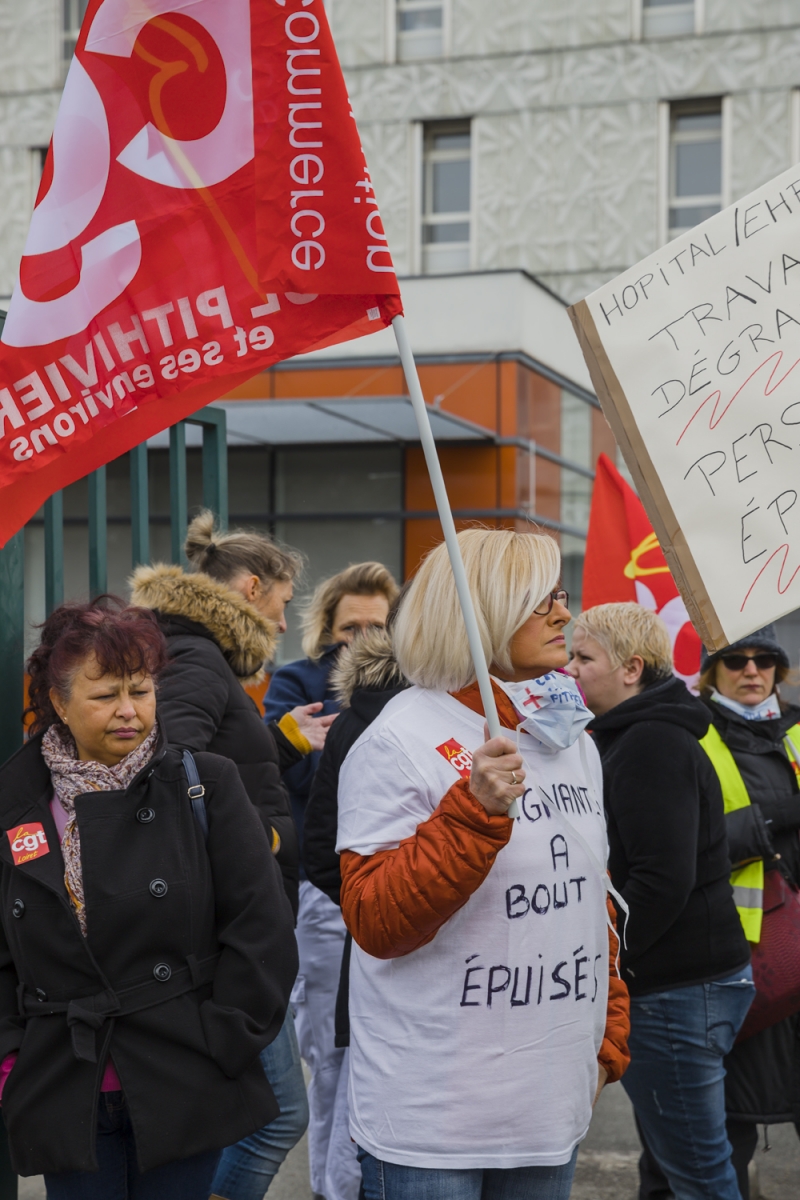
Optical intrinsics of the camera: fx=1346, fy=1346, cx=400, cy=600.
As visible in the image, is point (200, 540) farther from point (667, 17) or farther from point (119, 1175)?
point (667, 17)

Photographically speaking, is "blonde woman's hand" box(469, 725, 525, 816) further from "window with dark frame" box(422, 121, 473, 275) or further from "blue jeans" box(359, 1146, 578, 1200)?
"window with dark frame" box(422, 121, 473, 275)

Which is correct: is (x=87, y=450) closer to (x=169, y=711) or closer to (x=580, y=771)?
(x=169, y=711)

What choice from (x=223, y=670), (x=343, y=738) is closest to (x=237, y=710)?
(x=223, y=670)

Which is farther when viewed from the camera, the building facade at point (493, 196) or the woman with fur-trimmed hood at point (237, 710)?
the building facade at point (493, 196)

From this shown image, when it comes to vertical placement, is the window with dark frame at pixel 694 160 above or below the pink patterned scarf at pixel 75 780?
above

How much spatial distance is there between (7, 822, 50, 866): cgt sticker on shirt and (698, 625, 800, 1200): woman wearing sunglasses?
6.86 ft

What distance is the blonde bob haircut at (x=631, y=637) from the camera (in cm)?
390

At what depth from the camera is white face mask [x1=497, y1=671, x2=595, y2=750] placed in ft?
8.43

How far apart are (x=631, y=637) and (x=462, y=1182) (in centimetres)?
185

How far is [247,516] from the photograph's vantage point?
1656 centimetres

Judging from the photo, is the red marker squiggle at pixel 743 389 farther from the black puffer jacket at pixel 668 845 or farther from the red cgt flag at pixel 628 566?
the red cgt flag at pixel 628 566

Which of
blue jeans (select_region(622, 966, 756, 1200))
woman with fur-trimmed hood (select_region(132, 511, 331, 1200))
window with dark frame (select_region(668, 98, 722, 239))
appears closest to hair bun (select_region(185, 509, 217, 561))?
woman with fur-trimmed hood (select_region(132, 511, 331, 1200))

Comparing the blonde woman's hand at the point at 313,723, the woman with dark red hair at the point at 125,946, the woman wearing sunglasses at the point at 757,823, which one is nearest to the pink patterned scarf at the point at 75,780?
the woman with dark red hair at the point at 125,946

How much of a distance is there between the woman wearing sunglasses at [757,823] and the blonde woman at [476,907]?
57.8 inches
